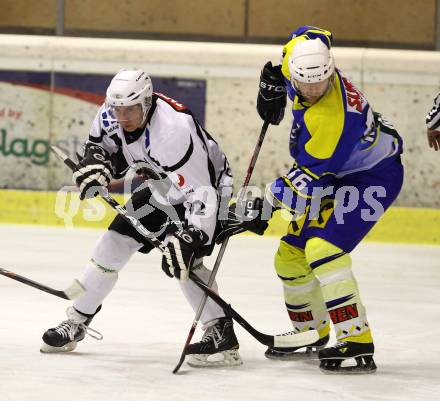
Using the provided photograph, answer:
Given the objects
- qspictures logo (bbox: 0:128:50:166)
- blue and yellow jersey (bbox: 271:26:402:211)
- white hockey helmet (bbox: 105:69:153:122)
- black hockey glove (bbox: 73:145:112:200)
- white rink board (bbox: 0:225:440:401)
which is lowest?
white rink board (bbox: 0:225:440:401)

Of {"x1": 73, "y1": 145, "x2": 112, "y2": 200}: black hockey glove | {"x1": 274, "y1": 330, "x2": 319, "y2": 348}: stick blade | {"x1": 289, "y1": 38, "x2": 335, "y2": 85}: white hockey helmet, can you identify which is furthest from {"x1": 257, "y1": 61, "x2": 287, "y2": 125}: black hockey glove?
{"x1": 274, "y1": 330, "x2": 319, "y2": 348}: stick blade

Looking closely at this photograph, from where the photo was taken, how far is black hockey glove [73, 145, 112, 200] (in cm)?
427

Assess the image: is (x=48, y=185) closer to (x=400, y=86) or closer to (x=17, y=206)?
(x=17, y=206)

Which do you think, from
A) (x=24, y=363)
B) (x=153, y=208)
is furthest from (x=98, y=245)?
(x=24, y=363)

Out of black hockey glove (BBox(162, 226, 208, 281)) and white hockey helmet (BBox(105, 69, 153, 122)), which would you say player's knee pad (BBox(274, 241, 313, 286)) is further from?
white hockey helmet (BBox(105, 69, 153, 122))

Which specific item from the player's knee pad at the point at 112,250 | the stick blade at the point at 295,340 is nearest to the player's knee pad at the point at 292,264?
the stick blade at the point at 295,340

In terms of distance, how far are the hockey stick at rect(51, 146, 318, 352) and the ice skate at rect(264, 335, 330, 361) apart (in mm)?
36

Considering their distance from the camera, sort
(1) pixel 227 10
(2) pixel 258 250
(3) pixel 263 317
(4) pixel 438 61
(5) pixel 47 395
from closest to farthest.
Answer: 1. (5) pixel 47 395
2. (3) pixel 263 317
3. (2) pixel 258 250
4. (4) pixel 438 61
5. (1) pixel 227 10

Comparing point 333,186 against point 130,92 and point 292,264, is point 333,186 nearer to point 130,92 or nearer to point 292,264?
point 292,264

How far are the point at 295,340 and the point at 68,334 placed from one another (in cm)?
81

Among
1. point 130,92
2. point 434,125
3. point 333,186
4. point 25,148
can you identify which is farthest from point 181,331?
point 25,148

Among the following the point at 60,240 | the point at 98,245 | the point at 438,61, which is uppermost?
the point at 438,61

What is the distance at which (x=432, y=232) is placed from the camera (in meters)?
7.80

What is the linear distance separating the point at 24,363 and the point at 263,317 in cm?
141
